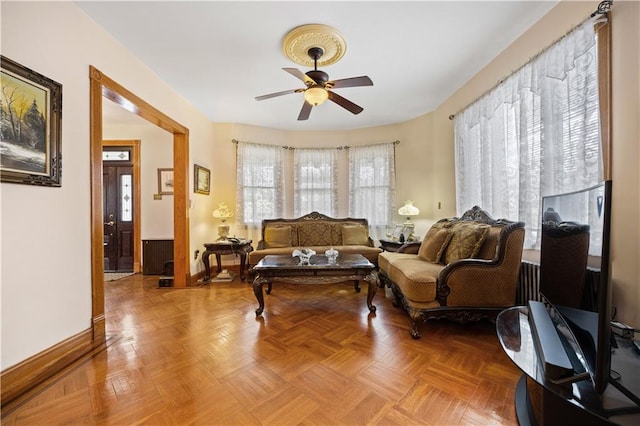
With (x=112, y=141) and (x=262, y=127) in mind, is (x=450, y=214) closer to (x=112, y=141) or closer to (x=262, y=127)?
(x=262, y=127)

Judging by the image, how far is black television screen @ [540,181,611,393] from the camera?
92 centimetres

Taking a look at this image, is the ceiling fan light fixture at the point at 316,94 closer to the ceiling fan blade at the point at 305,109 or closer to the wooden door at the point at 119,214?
the ceiling fan blade at the point at 305,109

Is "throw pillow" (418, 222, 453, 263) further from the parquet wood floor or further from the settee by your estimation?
the settee

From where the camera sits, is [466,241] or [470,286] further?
[466,241]

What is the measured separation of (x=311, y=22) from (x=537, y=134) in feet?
7.41

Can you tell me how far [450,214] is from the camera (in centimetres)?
376

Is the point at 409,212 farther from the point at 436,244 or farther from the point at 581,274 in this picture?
the point at 581,274

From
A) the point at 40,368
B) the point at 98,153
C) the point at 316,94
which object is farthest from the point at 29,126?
the point at 316,94

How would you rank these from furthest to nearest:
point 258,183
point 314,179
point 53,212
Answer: point 314,179 → point 258,183 → point 53,212

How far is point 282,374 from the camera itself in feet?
5.54

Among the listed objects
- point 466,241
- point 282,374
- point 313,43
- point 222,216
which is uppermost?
point 313,43

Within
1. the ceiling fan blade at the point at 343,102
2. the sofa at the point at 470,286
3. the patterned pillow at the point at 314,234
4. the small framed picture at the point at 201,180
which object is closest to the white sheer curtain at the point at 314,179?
the patterned pillow at the point at 314,234

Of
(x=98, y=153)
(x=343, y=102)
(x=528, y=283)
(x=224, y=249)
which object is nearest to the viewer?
(x=98, y=153)

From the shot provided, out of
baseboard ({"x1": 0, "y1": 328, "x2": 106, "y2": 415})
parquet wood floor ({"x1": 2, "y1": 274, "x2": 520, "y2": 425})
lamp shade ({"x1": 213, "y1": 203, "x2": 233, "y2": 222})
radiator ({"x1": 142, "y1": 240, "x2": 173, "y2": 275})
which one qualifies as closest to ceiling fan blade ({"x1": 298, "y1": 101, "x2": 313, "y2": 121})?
lamp shade ({"x1": 213, "y1": 203, "x2": 233, "y2": 222})
